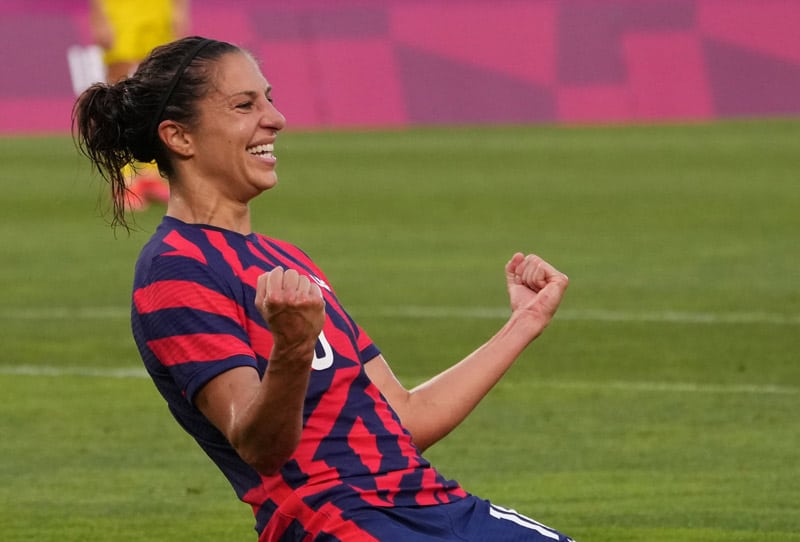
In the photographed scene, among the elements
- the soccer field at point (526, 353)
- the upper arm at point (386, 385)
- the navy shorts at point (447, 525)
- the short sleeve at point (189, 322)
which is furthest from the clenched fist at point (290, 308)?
the soccer field at point (526, 353)

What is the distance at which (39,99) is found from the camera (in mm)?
32156

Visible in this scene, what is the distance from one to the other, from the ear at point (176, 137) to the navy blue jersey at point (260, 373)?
155 millimetres

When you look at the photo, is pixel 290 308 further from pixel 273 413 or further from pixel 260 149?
pixel 260 149

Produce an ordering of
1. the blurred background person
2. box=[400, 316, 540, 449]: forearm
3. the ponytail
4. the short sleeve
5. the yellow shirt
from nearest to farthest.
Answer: the short sleeve
the ponytail
box=[400, 316, 540, 449]: forearm
the blurred background person
the yellow shirt

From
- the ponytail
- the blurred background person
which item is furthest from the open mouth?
the blurred background person

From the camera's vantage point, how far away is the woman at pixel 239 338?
12.9 feet

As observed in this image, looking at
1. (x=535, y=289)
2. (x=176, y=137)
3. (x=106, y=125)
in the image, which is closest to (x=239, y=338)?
(x=176, y=137)

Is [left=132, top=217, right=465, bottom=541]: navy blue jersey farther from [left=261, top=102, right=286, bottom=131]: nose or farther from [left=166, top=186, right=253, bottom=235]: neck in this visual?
[left=261, top=102, right=286, bottom=131]: nose

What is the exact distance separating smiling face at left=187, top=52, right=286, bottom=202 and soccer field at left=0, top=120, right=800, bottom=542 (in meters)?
2.68

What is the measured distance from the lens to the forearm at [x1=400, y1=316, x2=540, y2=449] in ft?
14.9

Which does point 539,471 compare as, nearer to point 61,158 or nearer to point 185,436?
point 185,436

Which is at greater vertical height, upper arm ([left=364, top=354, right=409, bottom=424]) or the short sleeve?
the short sleeve

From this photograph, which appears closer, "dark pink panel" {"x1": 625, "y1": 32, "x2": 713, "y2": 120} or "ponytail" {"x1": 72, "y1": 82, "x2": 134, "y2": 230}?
"ponytail" {"x1": 72, "y1": 82, "x2": 134, "y2": 230}

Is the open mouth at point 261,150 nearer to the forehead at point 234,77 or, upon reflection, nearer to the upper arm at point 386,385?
the forehead at point 234,77
